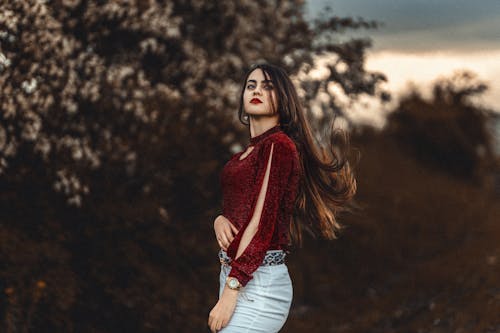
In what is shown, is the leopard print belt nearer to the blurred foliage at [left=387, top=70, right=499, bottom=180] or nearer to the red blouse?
the red blouse

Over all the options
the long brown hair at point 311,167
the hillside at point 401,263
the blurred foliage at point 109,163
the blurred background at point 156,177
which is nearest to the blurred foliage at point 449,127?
the hillside at point 401,263

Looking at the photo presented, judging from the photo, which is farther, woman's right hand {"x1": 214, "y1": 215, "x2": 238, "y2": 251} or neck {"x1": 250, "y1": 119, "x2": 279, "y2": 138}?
neck {"x1": 250, "y1": 119, "x2": 279, "y2": 138}

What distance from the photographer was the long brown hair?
296 cm

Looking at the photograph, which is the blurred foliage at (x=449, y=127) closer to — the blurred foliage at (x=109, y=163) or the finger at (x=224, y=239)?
the blurred foliage at (x=109, y=163)

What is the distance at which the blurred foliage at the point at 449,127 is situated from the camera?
1574 centimetres

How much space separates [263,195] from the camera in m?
2.74

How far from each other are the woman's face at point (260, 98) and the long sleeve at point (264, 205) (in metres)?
0.20

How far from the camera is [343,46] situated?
9.00 meters

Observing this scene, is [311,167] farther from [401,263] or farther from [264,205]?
[401,263]

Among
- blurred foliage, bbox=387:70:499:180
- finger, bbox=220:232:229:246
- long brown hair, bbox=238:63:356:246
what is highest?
blurred foliage, bbox=387:70:499:180

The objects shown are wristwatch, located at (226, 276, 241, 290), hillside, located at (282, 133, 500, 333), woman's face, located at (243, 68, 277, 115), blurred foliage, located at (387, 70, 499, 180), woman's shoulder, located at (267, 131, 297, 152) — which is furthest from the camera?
blurred foliage, located at (387, 70, 499, 180)

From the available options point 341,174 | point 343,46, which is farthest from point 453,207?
point 341,174

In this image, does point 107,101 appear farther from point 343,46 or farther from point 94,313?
point 343,46

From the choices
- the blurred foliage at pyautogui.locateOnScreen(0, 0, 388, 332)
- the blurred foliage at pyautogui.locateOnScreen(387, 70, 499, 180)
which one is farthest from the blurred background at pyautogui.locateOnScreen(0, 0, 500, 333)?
the blurred foliage at pyautogui.locateOnScreen(387, 70, 499, 180)
